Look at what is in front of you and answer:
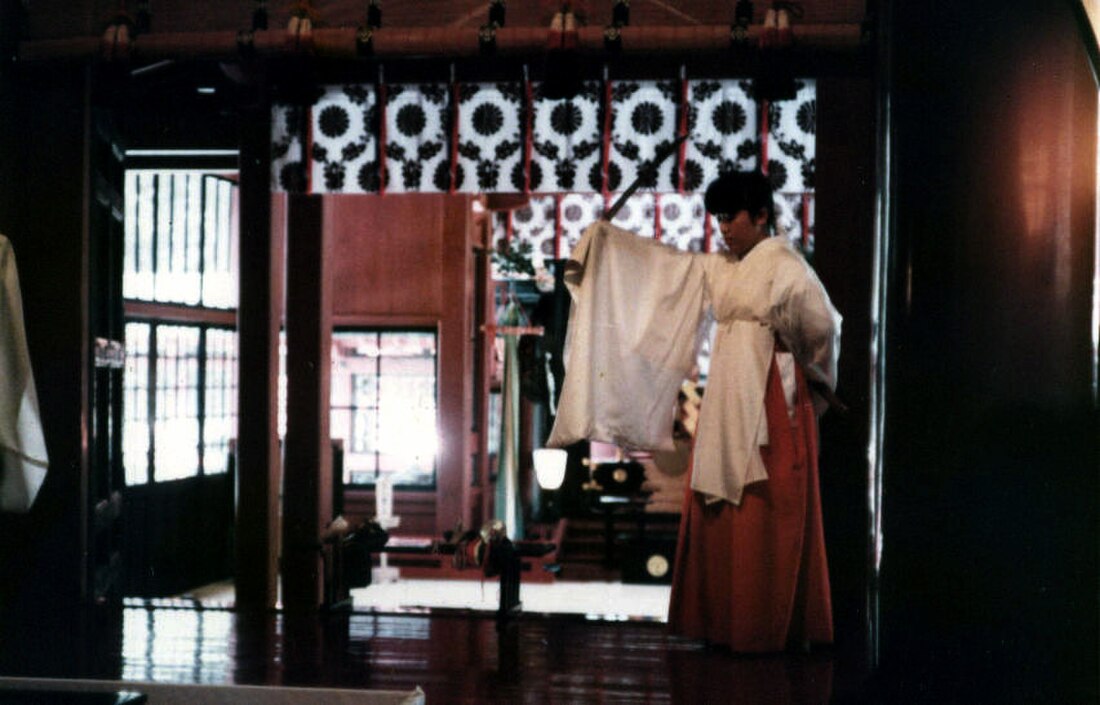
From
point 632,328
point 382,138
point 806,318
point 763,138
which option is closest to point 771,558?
point 806,318

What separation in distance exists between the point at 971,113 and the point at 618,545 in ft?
39.7

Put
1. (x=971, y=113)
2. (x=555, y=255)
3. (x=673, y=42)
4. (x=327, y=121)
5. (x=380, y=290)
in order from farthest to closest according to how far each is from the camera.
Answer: (x=380, y=290) → (x=555, y=255) → (x=327, y=121) → (x=673, y=42) → (x=971, y=113)

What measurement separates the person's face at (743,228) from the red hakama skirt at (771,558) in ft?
1.95

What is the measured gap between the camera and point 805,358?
16.4 feet

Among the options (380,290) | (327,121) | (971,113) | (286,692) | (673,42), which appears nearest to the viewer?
(971,113)

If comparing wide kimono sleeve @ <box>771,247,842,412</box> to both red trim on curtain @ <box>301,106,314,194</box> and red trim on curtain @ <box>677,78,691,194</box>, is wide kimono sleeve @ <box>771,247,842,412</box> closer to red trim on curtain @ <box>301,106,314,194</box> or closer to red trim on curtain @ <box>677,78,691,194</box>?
red trim on curtain @ <box>677,78,691,194</box>

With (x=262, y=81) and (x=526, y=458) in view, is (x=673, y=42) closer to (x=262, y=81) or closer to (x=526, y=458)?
(x=262, y=81)

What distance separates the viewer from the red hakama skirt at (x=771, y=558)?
4.87 metres

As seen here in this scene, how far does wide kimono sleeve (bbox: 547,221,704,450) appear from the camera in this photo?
5293mm

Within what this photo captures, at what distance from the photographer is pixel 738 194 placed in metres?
5.05

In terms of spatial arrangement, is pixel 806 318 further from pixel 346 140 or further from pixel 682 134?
pixel 346 140

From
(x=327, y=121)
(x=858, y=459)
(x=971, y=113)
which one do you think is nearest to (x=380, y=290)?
(x=327, y=121)

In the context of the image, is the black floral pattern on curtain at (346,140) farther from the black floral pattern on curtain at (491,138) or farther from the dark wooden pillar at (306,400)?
the dark wooden pillar at (306,400)

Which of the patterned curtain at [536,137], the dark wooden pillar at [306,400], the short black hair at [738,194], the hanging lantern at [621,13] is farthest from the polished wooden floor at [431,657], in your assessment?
A: the hanging lantern at [621,13]
